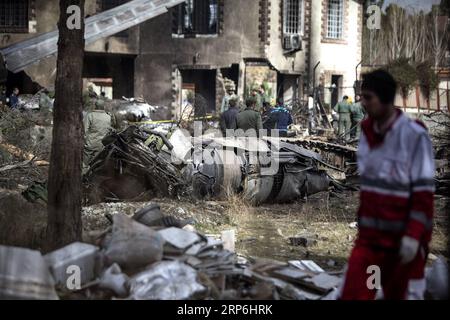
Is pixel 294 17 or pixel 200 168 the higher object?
pixel 294 17

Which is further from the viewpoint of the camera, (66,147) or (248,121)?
(248,121)

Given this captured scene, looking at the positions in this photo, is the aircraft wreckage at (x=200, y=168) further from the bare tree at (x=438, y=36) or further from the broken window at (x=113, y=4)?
the bare tree at (x=438, y=36)

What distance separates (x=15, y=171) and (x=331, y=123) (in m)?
16.1

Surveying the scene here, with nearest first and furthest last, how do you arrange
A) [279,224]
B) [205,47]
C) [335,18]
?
[279,224] < [205,47] < [335,18]

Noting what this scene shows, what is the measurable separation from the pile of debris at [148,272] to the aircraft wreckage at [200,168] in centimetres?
413

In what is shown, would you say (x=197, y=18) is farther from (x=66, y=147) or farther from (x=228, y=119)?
(x=66, y=147)

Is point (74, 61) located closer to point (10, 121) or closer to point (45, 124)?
point (10, 121)

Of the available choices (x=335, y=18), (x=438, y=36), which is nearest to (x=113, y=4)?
(x=335, y=18)

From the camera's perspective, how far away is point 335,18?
31562 mm

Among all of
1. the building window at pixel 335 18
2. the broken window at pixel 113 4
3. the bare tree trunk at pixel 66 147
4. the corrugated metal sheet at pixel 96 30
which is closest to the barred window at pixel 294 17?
the building window at pixel 335 18

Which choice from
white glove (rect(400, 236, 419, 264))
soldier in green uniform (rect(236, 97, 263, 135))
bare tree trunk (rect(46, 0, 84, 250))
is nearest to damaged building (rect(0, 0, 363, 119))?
soldier in green uniform (rect(236, 97, 263, 135))

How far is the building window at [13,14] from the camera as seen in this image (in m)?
28.0

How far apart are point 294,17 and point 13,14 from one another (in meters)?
12.7

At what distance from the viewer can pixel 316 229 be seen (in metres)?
9.30
